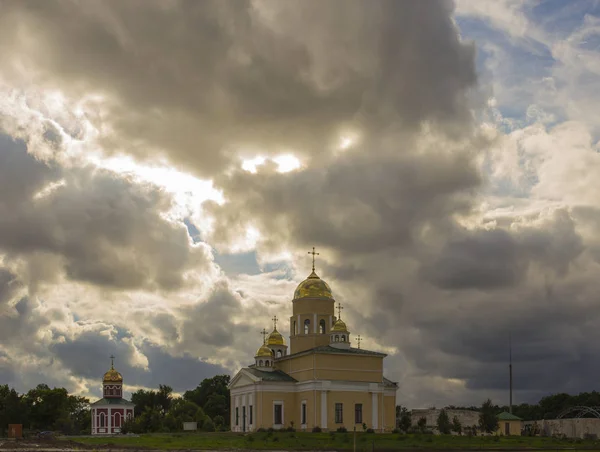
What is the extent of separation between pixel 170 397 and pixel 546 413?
61831mm

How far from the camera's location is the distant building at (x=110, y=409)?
98.8m

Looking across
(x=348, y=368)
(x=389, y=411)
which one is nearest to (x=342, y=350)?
(x=348, y=368)

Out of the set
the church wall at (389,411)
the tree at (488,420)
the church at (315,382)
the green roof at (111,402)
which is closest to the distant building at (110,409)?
the green roof at (111,402)

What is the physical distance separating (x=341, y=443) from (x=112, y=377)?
52.8 meters

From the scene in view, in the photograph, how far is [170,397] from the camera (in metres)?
126

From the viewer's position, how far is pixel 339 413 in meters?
72.3

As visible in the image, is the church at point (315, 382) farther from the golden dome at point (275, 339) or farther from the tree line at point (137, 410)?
the tree line at point (137, 410)

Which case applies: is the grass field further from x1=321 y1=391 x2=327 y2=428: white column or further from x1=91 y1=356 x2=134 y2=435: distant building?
x1=91 y1=356 x2=134 y2=435: distant building

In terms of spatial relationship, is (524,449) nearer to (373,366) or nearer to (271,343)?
(373,366)

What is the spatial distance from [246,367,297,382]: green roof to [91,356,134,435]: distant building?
1075 inches

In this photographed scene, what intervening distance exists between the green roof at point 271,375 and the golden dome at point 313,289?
7.91 metres

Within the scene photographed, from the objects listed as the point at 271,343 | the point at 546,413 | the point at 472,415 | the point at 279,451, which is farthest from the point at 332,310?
the point at 546,413

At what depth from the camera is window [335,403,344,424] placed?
7206 cm

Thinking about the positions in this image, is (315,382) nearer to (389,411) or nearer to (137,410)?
(389,411)
